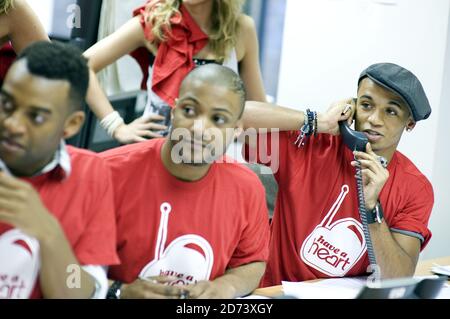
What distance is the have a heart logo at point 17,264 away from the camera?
1165 mm

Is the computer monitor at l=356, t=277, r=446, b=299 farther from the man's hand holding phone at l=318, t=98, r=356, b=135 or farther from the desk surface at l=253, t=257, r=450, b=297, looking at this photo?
the man's hand holding phone at l=318, t=98, r=356, b=135

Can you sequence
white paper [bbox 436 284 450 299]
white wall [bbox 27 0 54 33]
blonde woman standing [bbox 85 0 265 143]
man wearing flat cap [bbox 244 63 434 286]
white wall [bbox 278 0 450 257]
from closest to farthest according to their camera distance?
white paper [bbox 436 284 450 299] → man wearing flat cap [bbox 244 63 434 286] → blonde woman standing [bbox 85 0 265 143] → white wall [bbox 27 0 54 33] → white wall [bbox 278 0 450 257]

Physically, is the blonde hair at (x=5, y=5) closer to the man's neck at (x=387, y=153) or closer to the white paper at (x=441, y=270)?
the man's neck at (x=387, y=153)

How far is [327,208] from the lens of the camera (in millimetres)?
2043

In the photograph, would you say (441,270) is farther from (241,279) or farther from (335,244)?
(241,279)

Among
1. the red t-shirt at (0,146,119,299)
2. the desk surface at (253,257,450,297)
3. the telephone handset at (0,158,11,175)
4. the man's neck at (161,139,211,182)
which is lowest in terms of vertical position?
the desk surface at (253,257,450,297)

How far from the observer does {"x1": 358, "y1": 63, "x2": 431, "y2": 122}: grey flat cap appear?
194cm

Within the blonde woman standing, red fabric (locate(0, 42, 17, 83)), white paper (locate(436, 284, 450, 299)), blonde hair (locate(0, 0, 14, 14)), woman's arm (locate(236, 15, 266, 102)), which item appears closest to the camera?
blonde hair (locate(0, 0, 14, 14))

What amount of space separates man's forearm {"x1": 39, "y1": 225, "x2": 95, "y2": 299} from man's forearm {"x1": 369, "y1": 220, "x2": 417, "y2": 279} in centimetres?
100

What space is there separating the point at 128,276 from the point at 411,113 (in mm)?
988

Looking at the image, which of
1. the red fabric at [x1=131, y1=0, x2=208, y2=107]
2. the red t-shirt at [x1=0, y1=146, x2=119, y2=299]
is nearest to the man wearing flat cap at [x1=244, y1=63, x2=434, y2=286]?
the red fabric at [x1=131, y1=0, x2=208, y2=107]

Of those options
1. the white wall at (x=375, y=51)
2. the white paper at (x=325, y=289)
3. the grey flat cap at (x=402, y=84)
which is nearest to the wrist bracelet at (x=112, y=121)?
the white paper at (x=325, y=289)

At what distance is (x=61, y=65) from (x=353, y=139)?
1029 millimetres

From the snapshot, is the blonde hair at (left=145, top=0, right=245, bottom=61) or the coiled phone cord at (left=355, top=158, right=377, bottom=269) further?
the blonde hair at (left=145, top=0, right=245, bottom=61)
